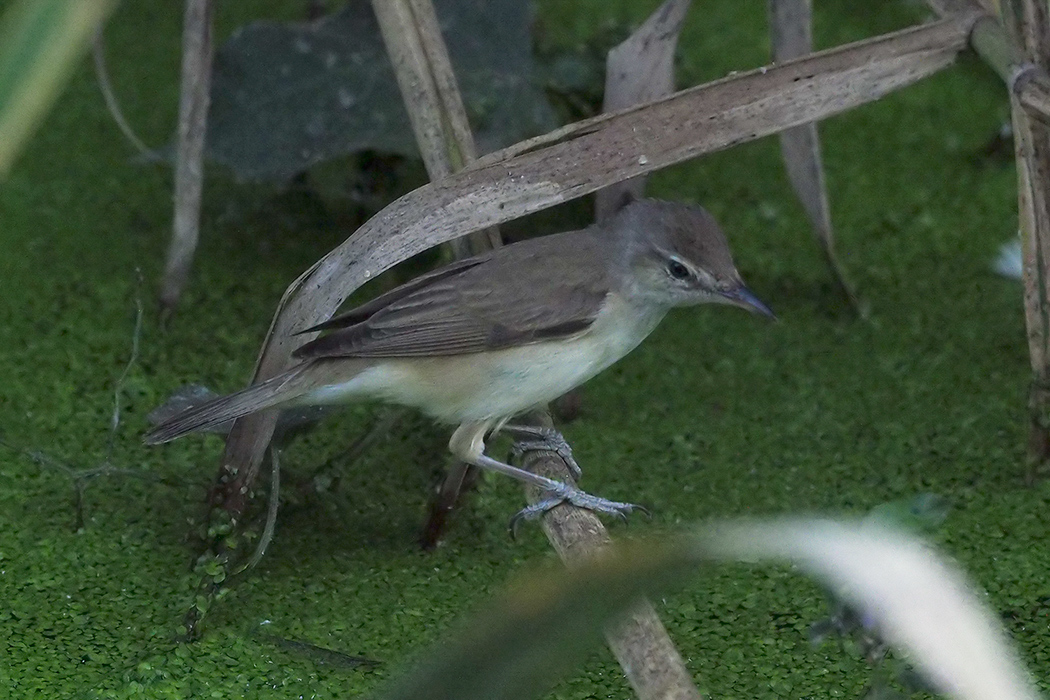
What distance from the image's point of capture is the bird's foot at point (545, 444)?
9.01 feet

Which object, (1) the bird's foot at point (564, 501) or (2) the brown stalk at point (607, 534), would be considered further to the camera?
(1) the bird's foot at point (564, 501)

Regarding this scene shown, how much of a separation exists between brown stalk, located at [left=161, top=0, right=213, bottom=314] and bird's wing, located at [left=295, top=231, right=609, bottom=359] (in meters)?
0.97

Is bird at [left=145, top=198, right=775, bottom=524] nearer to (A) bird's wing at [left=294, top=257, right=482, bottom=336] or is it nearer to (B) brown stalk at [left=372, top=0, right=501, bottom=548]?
(A) bird's wing at [left=294, top=257, right=482, bottom=336]

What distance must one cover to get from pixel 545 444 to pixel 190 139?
1327mm

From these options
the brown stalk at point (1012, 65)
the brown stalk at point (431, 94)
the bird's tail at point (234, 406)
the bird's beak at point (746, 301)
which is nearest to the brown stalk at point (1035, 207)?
the brown stalk at point (1012, 65)

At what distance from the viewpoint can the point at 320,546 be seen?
2.90 m

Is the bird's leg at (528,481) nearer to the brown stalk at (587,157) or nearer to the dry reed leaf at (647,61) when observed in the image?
the brown stalk at (587,157)

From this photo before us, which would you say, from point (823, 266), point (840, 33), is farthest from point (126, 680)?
point (840, 33)

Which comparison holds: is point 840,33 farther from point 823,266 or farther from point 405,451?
point 405,451

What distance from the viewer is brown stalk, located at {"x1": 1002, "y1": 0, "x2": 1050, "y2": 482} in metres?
2.50

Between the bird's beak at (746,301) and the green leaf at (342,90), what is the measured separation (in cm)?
113

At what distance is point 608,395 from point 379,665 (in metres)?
1.27

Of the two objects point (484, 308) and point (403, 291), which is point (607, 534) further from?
point (403, 291)

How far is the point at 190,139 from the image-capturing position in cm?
335
